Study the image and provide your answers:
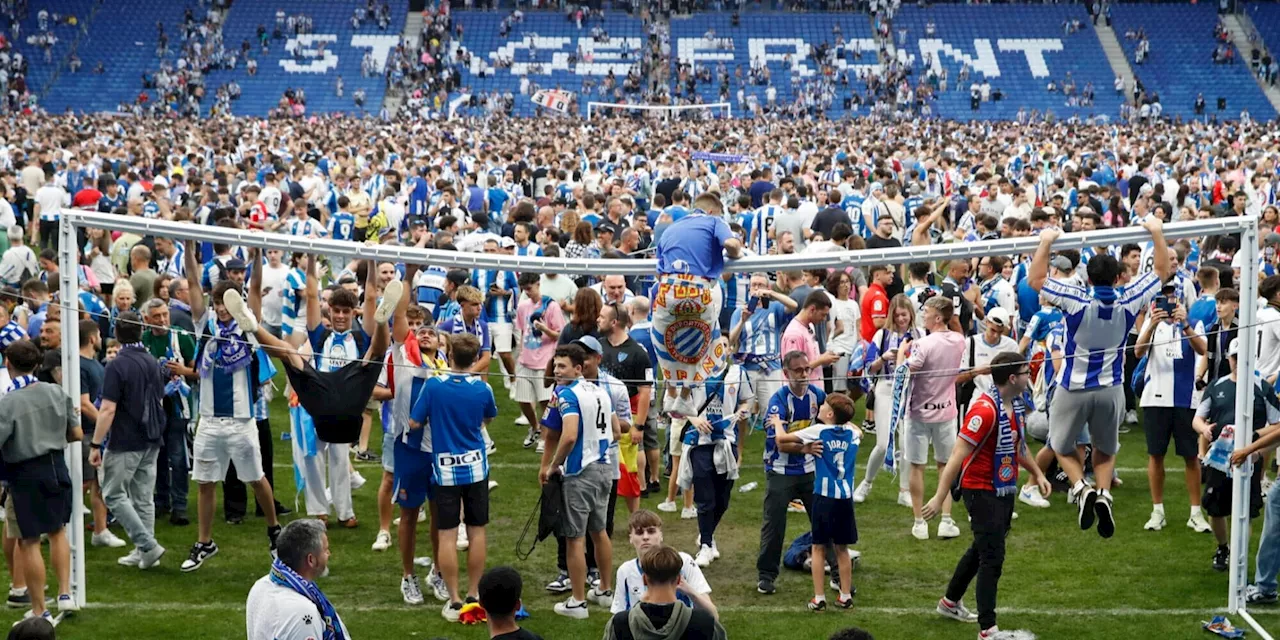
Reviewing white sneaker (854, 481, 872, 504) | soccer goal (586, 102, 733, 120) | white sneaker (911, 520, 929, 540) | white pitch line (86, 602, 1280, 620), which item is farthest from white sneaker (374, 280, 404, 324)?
soccer goal (586, 102, 733, 120)

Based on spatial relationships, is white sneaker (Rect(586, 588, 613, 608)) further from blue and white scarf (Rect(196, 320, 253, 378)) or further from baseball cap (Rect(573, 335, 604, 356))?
blue and white scarf (Rect(196, 320, 253, 378))

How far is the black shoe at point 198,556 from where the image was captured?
9.43m

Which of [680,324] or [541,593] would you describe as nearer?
[680,324]

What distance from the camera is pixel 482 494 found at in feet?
27.9

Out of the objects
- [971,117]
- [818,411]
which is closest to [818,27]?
[971,117]

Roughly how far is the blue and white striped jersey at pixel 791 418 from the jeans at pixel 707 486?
14.8 inches

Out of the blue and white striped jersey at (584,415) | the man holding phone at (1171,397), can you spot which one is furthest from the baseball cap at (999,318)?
the blue and white striped jersey at (584,415)

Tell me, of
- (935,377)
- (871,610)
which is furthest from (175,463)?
(935,377)

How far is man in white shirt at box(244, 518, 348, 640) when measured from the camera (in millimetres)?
5844

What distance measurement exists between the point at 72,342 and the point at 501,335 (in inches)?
211

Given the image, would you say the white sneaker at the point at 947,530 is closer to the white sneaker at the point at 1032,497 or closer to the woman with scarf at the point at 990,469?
the white sneaker at the point at 1032,497

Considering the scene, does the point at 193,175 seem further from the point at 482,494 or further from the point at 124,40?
the point at 124,40

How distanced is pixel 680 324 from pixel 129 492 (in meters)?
4.01

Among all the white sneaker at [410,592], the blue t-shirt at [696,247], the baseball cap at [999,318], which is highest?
the blue t-shirt at [696,247]
